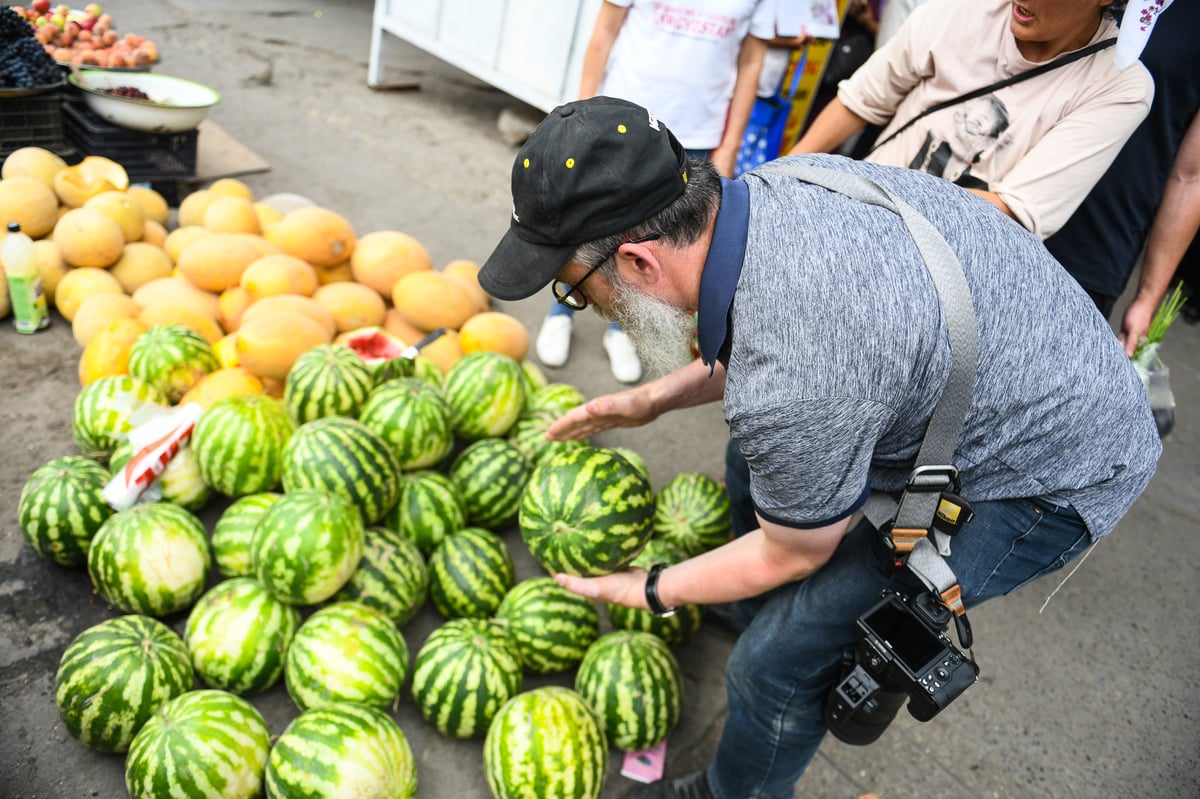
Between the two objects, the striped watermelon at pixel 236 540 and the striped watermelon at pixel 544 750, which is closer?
the striped watermelon at pixel 544 750

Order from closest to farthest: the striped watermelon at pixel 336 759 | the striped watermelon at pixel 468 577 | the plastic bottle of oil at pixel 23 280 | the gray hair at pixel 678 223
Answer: the gray hair at pixel 678 223 → the striped watermelon at pixel 336 759 → the striped watermelon at pixel 468 577 → the plastic bottle of oil at pixel 23 280

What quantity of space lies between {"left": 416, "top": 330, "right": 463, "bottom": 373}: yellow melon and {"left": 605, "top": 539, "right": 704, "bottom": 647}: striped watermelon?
1.27 m

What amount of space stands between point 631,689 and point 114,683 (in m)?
1.31

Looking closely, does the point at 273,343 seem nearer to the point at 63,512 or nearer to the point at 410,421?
the point at 410,421

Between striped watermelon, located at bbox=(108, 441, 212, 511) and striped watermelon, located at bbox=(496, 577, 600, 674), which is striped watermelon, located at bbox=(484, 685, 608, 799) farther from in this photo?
striped watermelon, located at bbox=(108, 441, 212, 511)

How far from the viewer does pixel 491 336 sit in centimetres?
337

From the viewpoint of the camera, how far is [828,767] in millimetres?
2439

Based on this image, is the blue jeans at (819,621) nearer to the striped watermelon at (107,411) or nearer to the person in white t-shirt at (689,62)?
the person in white t-shirt at (689,62)

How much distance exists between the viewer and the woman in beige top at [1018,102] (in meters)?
2.11

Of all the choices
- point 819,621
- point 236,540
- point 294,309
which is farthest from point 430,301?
point 819,621

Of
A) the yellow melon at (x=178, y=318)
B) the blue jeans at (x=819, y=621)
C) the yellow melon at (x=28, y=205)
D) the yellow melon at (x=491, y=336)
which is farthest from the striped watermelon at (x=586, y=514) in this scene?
the yellow melon at (x=28, y=205)

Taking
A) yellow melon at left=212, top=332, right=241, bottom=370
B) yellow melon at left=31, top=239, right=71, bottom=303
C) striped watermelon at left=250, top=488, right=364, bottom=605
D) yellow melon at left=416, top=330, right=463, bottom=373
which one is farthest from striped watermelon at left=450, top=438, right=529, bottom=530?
yellow melon at left=31, top=239, right=71, bottom=303

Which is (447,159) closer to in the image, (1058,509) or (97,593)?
(97,593)

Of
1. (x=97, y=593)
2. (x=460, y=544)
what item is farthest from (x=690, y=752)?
(x=97, y=593)
